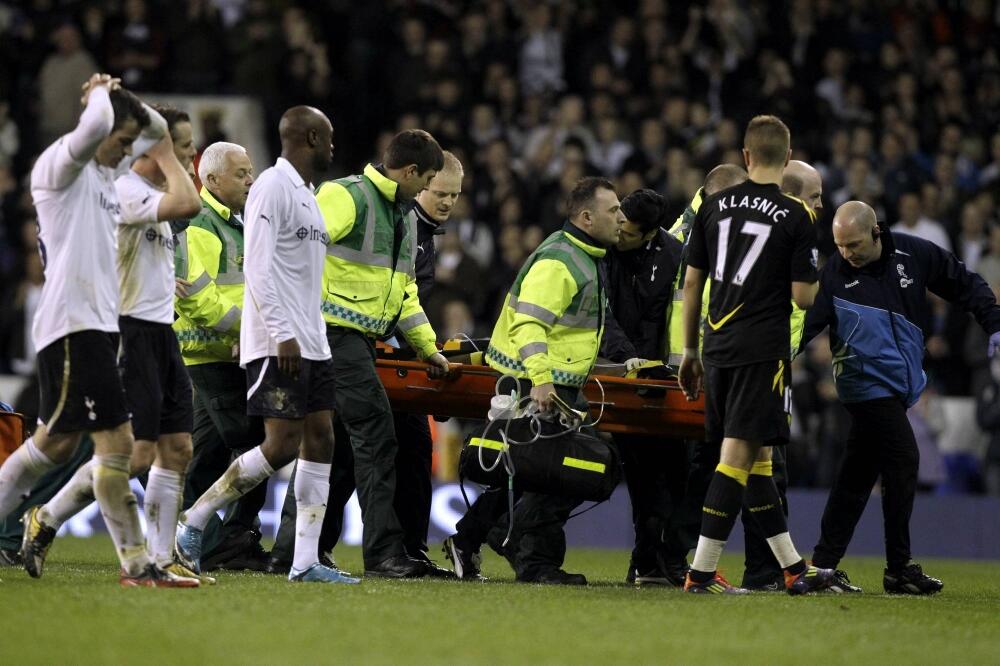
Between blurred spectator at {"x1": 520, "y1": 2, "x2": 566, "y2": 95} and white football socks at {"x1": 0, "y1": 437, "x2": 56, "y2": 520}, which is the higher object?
blurred spectator at {"x1": 520, "y1": 2, "x2": 566, "y2": 95}

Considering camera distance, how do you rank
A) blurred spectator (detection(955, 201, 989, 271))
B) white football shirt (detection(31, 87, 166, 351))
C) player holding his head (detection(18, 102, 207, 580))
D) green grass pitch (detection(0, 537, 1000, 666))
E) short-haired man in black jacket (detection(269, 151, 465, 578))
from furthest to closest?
blurred spectator (detection(955, 201, 989, 271)), short-haired man in black jacket (detection(269, 151, 465, 578)), player holding his head (detection(18, 102, 207, 580)), white football shirt (detection(31, 87, 166, 351)), green grass pitch (detection(0, 537, 1000, 666))

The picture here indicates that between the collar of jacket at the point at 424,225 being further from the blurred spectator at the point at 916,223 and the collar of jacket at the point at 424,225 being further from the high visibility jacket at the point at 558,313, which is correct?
the blurred spectator at the point at 916,223

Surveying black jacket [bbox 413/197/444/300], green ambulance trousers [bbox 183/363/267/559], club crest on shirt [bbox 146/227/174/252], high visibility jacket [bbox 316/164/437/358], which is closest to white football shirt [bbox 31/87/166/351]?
club crest on shirt [bbox 146/227/174/252]

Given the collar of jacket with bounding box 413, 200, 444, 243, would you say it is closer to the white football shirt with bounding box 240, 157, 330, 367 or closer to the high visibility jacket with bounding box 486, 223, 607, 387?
the high visibility jacket with bounding box 486, 223, 607, 387

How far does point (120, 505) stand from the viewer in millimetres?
6922

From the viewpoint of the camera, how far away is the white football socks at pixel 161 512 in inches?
291

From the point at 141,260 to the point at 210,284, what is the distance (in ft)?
5.12

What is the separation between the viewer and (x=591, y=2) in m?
19.4

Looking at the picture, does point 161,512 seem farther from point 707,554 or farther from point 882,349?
point 882,349

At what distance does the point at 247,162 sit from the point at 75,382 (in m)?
2.72

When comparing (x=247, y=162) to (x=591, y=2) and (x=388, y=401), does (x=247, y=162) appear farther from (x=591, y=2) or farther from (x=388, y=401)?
(x=591, y=2)

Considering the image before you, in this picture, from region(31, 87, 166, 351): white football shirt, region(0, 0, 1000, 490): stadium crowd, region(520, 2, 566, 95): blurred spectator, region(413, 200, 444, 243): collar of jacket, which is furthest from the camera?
region(520, 2, 566, 95): blurred spectator

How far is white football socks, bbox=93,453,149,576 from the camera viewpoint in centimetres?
689

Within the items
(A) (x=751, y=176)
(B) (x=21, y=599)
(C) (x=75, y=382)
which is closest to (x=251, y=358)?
(C) (x=75, y=382)
